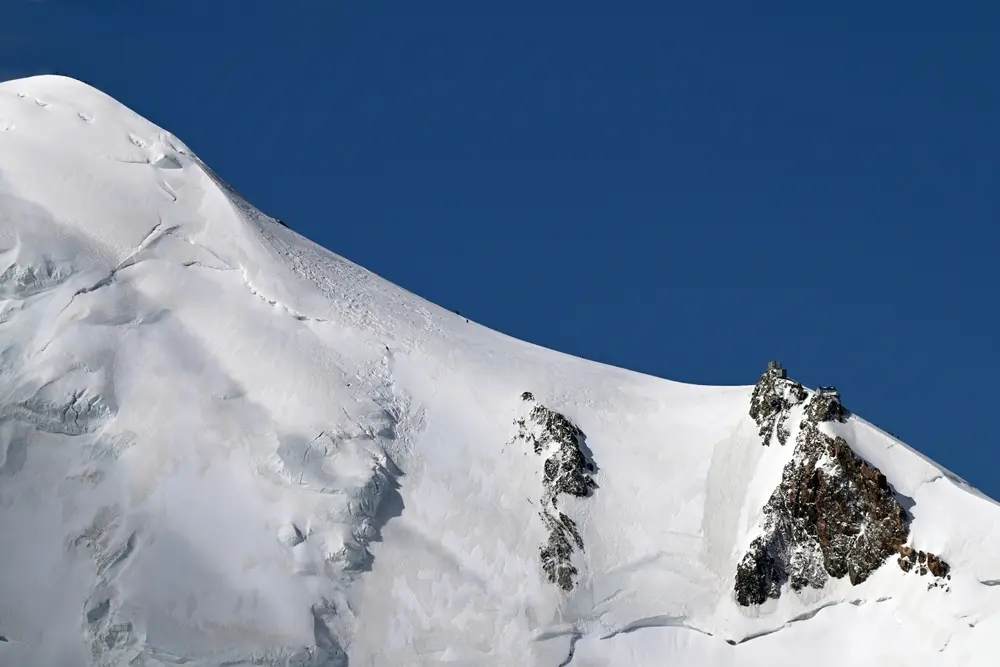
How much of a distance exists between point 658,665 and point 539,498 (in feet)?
31.4

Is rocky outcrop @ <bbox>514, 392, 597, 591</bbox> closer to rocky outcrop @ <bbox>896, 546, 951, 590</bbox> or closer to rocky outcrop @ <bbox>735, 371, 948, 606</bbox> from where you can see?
rocky outcrop @ <bbox>735, 371, 948, 606</bbox>

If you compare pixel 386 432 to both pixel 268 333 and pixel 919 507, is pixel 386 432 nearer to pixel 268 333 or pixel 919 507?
pixel 268 333

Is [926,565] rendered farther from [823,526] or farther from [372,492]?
[372,492]

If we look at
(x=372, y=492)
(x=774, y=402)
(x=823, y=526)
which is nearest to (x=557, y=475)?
(x=372, y=492)

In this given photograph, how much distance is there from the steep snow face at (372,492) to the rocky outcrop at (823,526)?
0.33 ft

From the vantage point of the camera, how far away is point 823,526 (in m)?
68.8

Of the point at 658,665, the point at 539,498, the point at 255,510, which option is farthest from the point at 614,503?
the point at 255,510

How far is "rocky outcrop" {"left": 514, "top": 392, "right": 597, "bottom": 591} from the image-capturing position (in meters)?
69.9

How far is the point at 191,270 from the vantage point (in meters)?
77.4

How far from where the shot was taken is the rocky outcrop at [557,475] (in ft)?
229

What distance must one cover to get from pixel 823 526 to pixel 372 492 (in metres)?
18.1

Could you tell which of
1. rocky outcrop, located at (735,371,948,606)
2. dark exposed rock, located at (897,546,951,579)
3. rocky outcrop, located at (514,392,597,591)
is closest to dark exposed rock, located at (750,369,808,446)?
rocky outcrop, located at (735,371,948,606)

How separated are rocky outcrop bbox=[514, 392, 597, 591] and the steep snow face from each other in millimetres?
116

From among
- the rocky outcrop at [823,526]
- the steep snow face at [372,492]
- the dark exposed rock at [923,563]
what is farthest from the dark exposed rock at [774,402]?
the dark exposed rock at [923,563]
